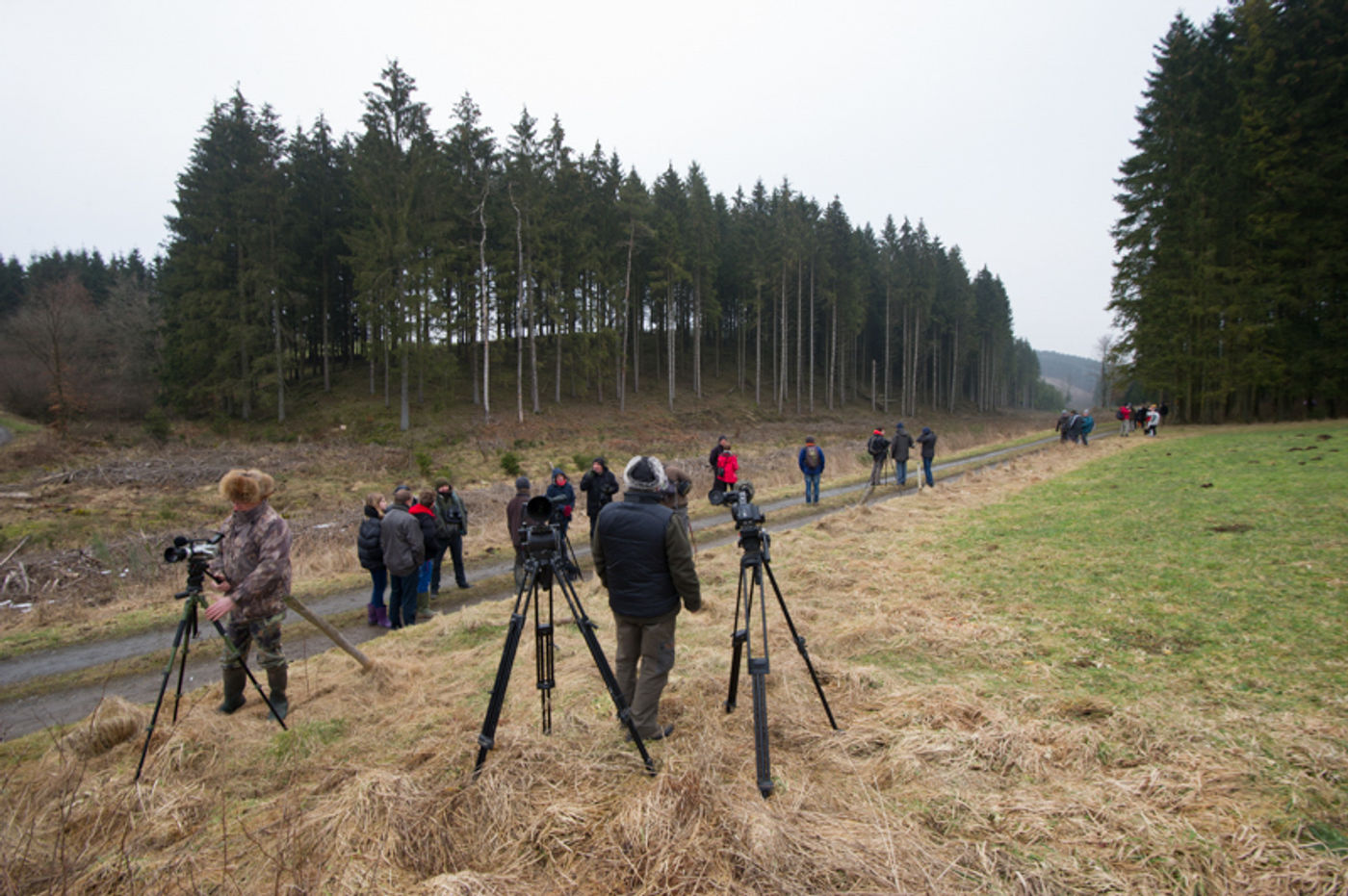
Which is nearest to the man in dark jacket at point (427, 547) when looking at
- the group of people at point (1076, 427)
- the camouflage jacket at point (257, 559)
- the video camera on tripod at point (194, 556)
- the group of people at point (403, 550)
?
the group of people at point (403, 550)

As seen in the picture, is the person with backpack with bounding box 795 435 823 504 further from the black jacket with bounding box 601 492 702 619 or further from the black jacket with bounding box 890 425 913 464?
the black jacket with bounding box 601 492 702 619

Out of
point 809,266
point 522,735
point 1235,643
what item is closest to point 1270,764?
point 1235,643

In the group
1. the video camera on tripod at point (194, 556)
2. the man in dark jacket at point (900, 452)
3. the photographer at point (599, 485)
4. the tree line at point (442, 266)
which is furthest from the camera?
the tree line at point (442, 266)

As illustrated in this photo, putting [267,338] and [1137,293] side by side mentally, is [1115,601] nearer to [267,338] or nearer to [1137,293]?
[1137,293]

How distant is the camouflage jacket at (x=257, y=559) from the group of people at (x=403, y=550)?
2860 millimetres

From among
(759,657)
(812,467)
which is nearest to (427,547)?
(759,657)

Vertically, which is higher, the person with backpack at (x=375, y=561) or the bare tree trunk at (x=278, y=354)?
the bare tree trunk at (x=278, y=354)

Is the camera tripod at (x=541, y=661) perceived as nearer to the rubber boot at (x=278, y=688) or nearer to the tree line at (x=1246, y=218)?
the rubber boot at (x=278, y=688)

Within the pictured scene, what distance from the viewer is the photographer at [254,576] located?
515 cm

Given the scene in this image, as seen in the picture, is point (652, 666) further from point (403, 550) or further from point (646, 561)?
point (403, 550)

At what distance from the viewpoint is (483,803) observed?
3.48 meters

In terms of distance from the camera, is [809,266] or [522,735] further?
[809,266]

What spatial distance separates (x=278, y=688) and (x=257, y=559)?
124 centimetres

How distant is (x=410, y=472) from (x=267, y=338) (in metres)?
18.0
